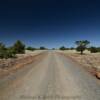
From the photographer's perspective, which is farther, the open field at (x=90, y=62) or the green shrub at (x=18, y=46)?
the green shrub at (x=18, y=46)

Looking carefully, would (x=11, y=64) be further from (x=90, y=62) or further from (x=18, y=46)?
(x=18, y=46)

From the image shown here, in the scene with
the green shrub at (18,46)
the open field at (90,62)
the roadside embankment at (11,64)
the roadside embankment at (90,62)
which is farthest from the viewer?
the green shrub at (18,46)

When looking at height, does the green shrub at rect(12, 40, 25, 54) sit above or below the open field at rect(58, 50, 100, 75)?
above

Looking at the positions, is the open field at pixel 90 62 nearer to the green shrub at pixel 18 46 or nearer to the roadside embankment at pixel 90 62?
the roadside embankment at pixel 90 62

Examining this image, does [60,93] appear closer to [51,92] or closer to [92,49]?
[51,92]

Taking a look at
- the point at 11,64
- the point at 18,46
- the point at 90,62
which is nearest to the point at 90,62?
the point at 90,62

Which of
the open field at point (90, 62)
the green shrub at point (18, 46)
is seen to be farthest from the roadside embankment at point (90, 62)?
the green shrub at point (18, 46)

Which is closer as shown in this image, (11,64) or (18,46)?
(11,64)

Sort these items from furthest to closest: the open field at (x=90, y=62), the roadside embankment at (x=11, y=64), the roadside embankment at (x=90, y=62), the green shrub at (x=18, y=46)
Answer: the green shrub at (x=18, y=46)
the open field at (x=90, y=62)
the roadside embankment at (x=90, y=62)
the roadside embankment at (x=11, y=64)

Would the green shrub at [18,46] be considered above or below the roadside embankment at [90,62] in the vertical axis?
above

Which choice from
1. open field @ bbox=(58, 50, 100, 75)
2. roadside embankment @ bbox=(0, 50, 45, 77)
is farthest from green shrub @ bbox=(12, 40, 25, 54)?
roadside embankment @ bbox=(0, 50, 45, 77)

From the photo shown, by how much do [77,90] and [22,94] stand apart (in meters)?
2.79

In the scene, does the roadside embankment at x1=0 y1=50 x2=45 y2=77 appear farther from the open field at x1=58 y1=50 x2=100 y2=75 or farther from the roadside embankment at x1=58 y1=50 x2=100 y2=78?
the open field at x1=58 y1=50 x2=100 y2=75

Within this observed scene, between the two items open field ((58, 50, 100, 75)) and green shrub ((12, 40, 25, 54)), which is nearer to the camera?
open field ((58, 50, 100, 75))
